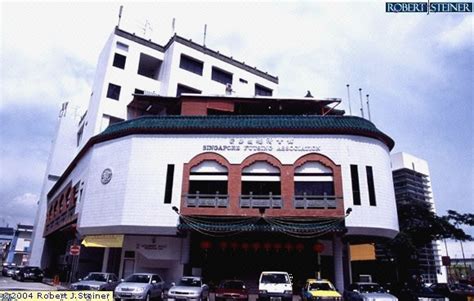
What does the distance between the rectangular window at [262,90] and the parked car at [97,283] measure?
1256 inches

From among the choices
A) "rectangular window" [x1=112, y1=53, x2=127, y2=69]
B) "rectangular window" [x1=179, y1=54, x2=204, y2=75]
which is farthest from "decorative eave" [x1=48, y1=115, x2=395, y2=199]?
"rectangular window" [x1=179, y1=54, x2=204, y2=75]

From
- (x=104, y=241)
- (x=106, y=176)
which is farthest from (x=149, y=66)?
(x=104, y=241)

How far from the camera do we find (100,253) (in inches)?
1398

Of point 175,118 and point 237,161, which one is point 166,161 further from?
point 237,161

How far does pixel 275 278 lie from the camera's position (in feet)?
68.3

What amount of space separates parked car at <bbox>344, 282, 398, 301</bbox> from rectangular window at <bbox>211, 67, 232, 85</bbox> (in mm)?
30277

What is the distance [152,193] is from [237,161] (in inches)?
272

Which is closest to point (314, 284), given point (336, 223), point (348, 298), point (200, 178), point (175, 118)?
point (348, 298)

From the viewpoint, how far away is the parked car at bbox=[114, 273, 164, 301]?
18.1m

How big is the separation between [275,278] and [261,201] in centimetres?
670

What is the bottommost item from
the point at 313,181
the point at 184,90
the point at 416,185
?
the point at 313,181

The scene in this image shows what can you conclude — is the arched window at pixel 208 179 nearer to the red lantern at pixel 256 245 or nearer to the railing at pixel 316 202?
the red lantern at pixel 256 245

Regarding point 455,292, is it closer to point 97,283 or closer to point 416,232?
point 416,232

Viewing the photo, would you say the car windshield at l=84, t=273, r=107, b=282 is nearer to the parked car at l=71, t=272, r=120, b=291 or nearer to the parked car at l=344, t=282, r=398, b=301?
the parked car at l=71, t=272, r=120, b=291
